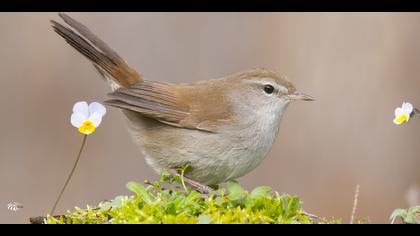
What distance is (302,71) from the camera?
863cm

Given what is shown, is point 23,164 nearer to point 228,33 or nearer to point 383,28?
point 228,33

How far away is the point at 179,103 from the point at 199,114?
7.6 inches

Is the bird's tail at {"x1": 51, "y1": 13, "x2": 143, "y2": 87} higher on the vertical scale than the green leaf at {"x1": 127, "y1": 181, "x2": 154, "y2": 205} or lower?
higher

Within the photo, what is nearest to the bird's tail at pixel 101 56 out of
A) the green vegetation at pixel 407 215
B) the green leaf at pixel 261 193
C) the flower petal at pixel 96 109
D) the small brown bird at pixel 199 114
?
the small brown bird at pixel 199 114

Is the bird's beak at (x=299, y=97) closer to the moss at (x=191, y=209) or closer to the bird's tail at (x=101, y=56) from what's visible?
the bird's tail at (x=101, y=56)

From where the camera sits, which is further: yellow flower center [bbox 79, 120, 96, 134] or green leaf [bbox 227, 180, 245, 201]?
yellow flower center [bbox 79, 120, 96, 134]

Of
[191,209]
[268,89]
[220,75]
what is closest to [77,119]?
[191,209]

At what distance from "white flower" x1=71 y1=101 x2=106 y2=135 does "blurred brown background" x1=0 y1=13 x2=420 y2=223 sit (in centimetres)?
417

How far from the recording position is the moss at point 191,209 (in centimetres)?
327

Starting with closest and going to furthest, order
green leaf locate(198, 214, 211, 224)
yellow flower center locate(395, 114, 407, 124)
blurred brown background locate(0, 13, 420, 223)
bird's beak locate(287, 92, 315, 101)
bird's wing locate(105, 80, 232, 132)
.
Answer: green leaf locate(198, 214, 211, 224) < yellow flower center locate(395, 114, 407, 124) < bird's wing locate(105, 80, 232, 132) < bird's beak locate(287, 92, 315, 101) < blurred brown background locate(0, 13, 420, 223)

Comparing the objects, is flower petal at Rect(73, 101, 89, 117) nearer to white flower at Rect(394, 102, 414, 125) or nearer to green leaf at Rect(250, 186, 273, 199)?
green leaf at Rect(250, 186, 273, 199)

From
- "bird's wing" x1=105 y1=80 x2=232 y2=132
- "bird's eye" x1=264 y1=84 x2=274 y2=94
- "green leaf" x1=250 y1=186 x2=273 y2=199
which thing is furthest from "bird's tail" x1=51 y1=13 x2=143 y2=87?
"green leaf" x1=250 y1=186 x2=273 y2=199

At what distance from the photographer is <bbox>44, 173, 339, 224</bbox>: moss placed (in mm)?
3266

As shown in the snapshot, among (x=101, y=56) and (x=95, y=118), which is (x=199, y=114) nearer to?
(x=101, y=56)
